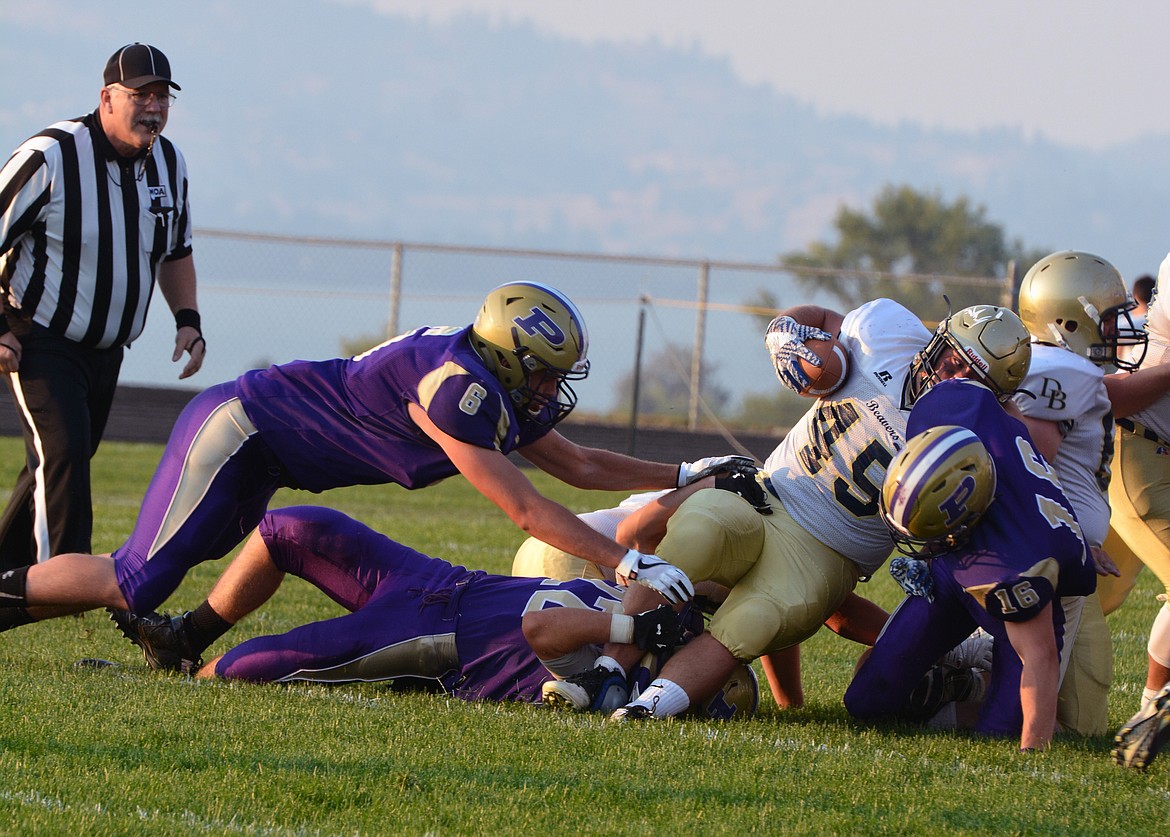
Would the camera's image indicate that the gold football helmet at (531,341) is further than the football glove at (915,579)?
Yes

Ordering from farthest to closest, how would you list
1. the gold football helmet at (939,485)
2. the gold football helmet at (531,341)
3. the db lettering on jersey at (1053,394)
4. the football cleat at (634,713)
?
the db lettering on jersey at (1053,394), the gold football helmet at (531,341), the football cleat at (634,713), the gold football helmet at (939,485)

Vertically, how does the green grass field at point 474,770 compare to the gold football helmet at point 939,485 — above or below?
below

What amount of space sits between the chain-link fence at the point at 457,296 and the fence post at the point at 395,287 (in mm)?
15

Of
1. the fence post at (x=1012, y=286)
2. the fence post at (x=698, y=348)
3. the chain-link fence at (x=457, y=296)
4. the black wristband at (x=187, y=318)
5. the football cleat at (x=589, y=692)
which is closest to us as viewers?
the football cleat at (x=589, y=692)

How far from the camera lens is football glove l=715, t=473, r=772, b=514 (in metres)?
4.86

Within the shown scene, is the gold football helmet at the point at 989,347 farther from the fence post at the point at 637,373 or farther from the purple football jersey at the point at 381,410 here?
the fence post at the point at 637,373

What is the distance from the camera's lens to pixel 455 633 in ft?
15.4

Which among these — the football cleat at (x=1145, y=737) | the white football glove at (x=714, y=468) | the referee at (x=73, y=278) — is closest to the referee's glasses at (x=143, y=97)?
the referee at (x=73, y=278)

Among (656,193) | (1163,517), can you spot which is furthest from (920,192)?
(656,193)

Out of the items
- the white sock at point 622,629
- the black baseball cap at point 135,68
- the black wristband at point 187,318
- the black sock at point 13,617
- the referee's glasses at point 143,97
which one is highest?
the black baseball cap at point 135,68

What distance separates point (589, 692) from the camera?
448 centimetres

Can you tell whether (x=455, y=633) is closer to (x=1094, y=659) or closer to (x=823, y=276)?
(x=1094, y=659)

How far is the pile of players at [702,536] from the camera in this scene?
171 inches

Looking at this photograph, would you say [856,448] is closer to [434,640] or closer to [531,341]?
[531,341]
